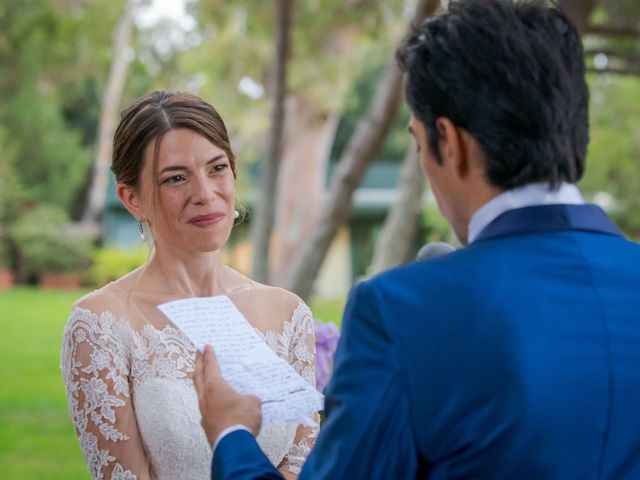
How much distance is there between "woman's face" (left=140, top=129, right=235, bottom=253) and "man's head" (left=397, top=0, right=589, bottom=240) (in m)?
1.23

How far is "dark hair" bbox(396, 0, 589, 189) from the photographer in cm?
157

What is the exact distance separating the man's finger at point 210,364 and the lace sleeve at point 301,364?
2.73 feet

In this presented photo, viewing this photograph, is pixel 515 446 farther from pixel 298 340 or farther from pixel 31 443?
pixel 31 443

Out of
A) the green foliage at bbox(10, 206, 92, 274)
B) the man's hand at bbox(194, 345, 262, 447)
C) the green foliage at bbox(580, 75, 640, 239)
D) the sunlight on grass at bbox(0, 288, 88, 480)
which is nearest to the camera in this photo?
the man's hand at bbox(194, 345, 262, 447)

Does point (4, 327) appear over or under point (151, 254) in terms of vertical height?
under

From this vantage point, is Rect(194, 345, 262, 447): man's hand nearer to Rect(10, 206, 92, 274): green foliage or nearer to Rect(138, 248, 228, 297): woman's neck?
Rect(138, 248, 228, 297): woman's neck

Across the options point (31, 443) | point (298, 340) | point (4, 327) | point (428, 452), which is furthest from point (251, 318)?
point (4, 327)

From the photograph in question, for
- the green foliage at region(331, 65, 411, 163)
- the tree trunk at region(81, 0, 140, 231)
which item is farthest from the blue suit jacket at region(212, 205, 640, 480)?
the green foliage at region(331, 65, 411, 163)

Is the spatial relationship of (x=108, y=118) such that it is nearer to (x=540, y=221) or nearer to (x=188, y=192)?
(x=188, y=192)

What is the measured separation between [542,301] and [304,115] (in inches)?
694

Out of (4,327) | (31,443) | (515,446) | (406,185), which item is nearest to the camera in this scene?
(515,446)

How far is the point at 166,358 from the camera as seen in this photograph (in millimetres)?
2746

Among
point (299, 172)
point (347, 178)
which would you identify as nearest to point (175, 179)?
point (347, 178)

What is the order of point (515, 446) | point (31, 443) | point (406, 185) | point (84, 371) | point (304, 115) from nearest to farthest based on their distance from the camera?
point (515, 446) < point (84, 371) < point (406, 185) < point (31, 443) < point (304, 115)
